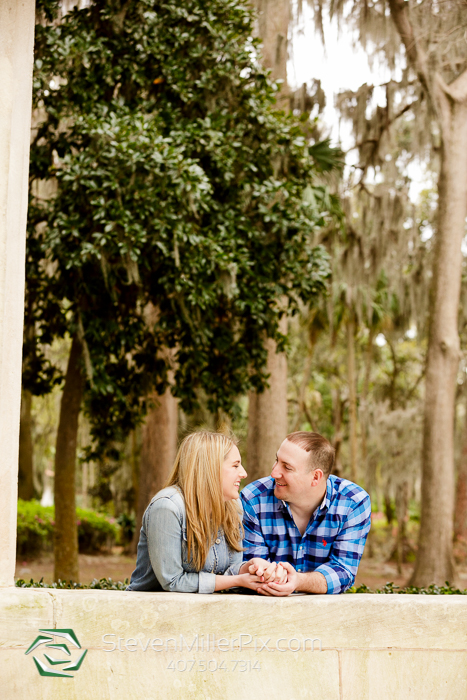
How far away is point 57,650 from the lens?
261cm

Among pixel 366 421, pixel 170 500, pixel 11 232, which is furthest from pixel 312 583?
pixel 366 421

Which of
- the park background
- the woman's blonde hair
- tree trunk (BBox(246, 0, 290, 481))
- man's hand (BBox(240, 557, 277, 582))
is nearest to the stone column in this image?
the woman's blonde hair

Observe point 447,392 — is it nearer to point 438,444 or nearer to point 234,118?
point 438,444

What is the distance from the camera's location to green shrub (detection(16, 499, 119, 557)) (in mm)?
12555

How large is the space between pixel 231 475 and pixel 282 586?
19.3 inches

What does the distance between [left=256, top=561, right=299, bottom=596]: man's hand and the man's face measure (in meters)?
0.40

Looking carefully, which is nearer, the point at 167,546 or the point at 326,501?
the point at 167,546

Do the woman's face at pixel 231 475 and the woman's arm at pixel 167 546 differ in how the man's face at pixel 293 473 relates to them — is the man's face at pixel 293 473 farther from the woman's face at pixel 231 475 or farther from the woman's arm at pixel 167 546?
the woman's arm at pixel 167 546

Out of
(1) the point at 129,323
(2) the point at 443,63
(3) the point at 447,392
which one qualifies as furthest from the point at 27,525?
(2) the point at 443,63

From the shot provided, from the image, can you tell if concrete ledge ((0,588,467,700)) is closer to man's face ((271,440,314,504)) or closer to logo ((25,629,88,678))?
logo ((25,629,88,678))

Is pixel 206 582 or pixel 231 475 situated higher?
pixel 231 475

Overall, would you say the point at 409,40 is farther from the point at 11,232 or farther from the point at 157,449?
the point at 11,232

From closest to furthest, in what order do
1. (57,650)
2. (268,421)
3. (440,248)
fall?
(57,650)
(268,421)
(440,248)

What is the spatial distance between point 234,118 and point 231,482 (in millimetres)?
5014
